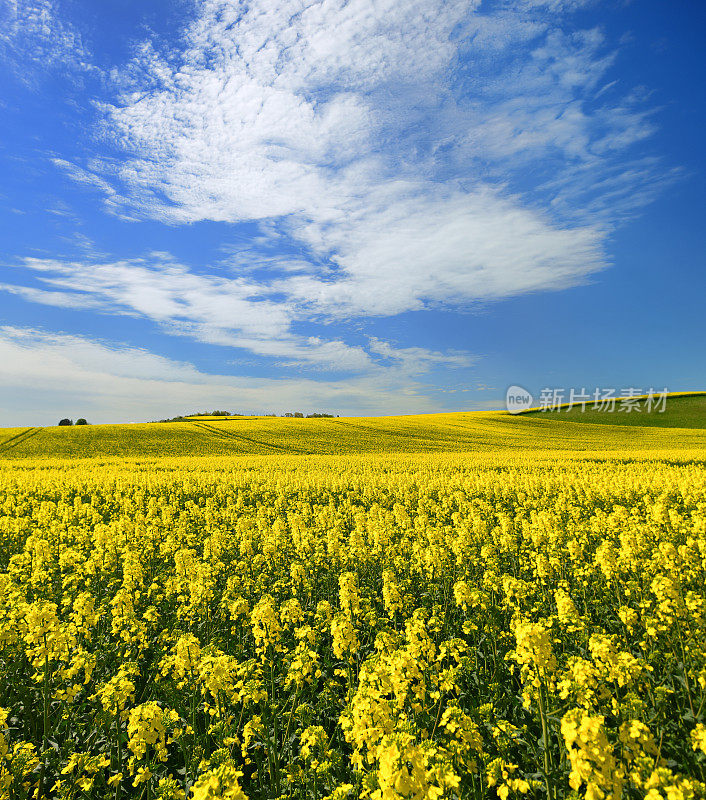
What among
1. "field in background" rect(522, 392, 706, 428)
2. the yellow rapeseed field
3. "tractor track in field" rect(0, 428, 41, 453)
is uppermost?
"field in background" rect(522, 392, 706, 428)

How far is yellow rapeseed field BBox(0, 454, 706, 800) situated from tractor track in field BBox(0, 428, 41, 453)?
3689cm

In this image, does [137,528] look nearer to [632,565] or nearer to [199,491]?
[199,491]

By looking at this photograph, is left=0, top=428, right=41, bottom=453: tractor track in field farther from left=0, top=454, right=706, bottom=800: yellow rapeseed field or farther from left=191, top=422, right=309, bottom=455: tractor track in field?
left=0, top=454, right=706, bottom=800: yellow rapeseed field

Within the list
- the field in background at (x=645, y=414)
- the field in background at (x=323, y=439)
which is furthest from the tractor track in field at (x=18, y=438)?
the field in background at (x=645, y=414)

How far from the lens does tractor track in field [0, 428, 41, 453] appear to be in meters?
43.0

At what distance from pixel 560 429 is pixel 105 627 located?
2737 inches

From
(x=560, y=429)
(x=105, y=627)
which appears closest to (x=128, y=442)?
(x=105, y=627)

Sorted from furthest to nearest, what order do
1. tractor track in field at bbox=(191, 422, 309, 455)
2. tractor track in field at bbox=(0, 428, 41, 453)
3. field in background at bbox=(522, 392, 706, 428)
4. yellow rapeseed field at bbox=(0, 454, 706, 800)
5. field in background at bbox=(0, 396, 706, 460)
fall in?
field in background at bbox=(522, 392, 706, 428) → tractor track in field at bbox=(191, 422, 309, 455) → field in background at bbox=(0, 396, 706, 460) → tractor track in field at bbox=(0, 428, 41, 453) → yellow rapeseed field at bbox=(0, 454, 706, 800)

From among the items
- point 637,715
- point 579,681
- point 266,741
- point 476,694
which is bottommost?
point 476,694

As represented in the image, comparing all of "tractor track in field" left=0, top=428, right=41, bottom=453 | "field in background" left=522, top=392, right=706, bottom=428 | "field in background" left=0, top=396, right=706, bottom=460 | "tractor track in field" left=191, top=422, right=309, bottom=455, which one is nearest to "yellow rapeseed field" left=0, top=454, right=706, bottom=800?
"tractor track in field" left=191, top=422, right=309, bottom=455

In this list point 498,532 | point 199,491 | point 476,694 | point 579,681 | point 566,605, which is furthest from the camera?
point 199,491

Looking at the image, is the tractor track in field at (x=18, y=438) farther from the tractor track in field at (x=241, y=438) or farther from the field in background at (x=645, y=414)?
the field in background at (x=645, y=414)

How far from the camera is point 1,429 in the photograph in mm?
54875

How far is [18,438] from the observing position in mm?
47500
